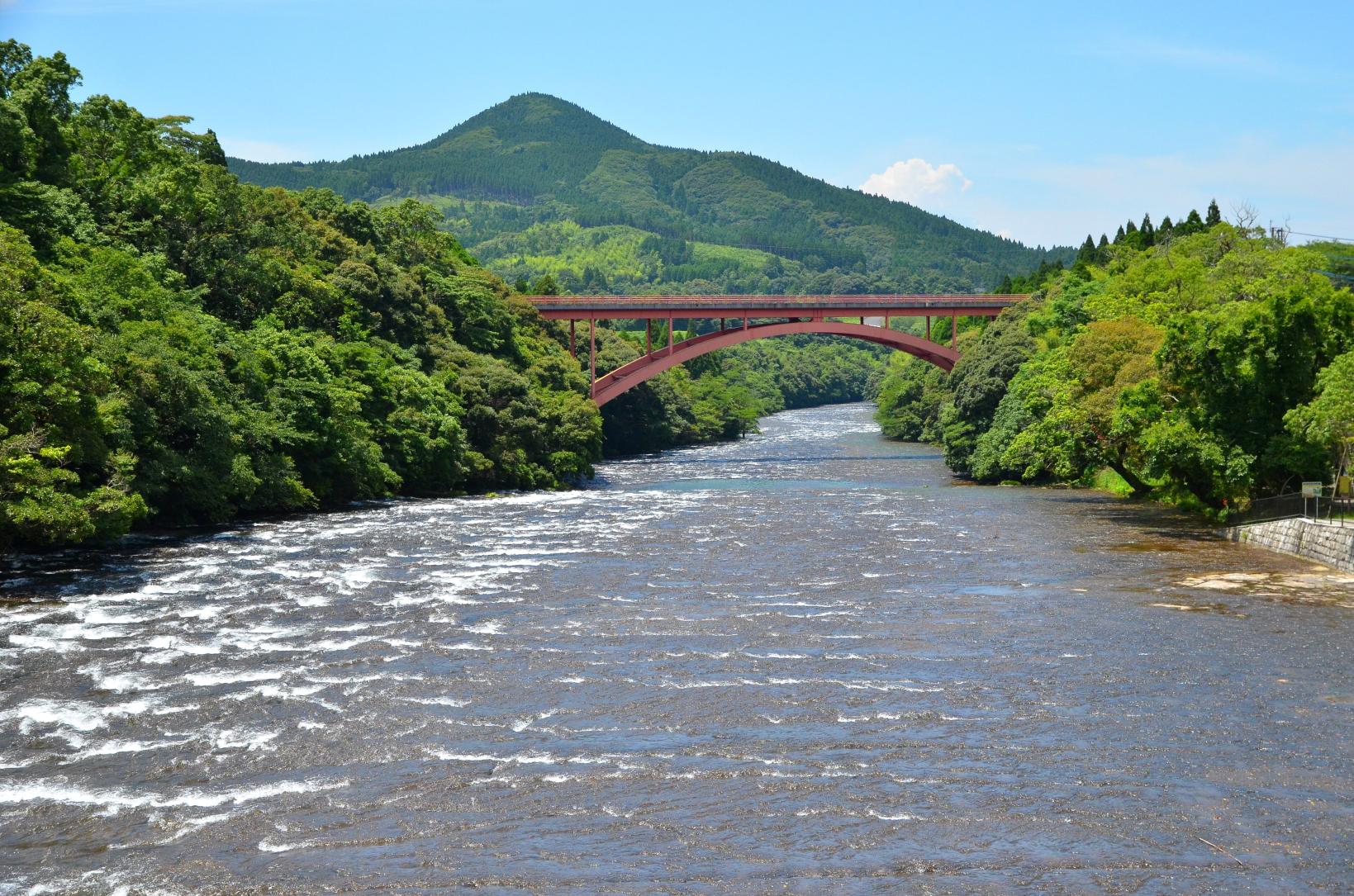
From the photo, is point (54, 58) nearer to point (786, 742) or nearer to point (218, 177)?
point (218, 177)

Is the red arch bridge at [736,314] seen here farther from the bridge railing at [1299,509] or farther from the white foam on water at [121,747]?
the white foam on water at [121,747]

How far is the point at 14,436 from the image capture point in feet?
104

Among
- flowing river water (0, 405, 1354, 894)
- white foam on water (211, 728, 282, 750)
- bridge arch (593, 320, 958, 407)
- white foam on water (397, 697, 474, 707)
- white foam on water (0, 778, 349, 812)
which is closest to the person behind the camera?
flowing river water (0, 405, 1354, 894)

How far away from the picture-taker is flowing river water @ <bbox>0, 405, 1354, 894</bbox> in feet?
49.2

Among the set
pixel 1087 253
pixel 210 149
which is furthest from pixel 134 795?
pixel 1087 253

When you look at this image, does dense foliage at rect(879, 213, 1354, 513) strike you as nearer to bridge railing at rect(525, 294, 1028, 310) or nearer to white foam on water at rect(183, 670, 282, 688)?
bridge railing at rect(525, 294, 1028, 310)

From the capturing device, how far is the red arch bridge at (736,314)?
84.2 meters

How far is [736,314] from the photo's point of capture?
8650 cm

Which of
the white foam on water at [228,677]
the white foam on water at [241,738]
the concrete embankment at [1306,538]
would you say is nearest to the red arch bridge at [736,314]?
the concrete embankment at [1306,538]

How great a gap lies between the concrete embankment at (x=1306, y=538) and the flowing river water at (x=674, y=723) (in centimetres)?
99

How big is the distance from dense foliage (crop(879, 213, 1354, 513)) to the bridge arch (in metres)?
8.30

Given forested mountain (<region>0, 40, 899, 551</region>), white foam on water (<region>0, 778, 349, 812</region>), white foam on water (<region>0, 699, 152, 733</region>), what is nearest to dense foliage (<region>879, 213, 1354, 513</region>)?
forested mountain (<region>0, 40, 899, 551</region>)

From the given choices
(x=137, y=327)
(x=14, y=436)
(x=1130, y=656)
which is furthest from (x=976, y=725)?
(x=137, y=327)

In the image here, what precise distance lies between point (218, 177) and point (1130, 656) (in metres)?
47.7
